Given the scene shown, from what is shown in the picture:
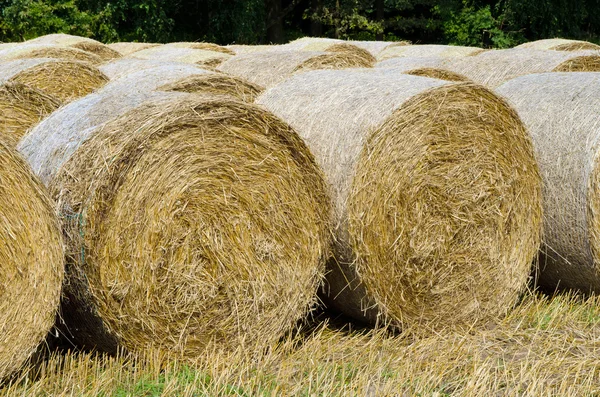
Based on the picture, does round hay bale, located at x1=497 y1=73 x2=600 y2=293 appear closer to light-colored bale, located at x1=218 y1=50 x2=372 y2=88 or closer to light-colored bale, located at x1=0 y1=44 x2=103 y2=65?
light-colored bale, located at x1=218 y1=50 x2=372 y2=88

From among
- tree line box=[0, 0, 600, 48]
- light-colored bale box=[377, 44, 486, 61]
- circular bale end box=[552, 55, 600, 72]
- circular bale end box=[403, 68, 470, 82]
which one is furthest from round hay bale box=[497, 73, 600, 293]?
tree line box=[0, 0, 600, 48]

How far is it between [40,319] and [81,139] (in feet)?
3.06

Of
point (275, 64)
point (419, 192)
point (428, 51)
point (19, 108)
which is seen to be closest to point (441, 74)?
point (275, 64)

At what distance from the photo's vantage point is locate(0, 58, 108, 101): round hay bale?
7301 mm

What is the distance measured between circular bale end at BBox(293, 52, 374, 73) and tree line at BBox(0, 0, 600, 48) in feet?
46.2

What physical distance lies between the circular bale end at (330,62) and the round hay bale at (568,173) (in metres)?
2.61

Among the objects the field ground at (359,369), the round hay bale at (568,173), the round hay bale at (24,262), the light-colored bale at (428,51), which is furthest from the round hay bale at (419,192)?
the light-colored bale at (428,51)

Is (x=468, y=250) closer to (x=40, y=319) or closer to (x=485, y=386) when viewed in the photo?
(x=485, y=386)

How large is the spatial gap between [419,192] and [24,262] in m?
2.35

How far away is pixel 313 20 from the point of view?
26.4 metres

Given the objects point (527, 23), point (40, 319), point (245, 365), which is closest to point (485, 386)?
point (245, 365)

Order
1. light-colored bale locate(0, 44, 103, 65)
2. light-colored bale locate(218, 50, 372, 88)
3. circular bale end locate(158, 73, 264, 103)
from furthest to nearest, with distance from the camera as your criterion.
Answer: light-colored bale locate(0, 44, 103, 65)
light-colored bale locate(218, 50, 372, 88)
circular bale end locate(158, 73, 264, 103)

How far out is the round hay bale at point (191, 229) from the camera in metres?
4.18

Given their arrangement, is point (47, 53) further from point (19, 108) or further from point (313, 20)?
point (313, 20)
